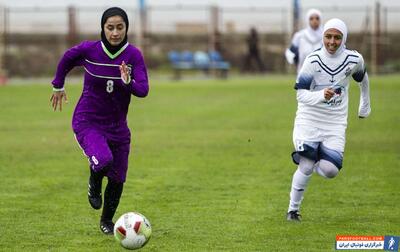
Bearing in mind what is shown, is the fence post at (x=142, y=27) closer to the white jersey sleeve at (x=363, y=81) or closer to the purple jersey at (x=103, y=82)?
the white jersey sleeve at (x=363, y=81)

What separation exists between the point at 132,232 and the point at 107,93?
1.48 meters

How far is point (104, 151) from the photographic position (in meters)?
8.69

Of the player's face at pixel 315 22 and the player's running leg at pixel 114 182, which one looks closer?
the player's running leg at pixel 114 182

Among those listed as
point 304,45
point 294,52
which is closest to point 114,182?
point 294,52

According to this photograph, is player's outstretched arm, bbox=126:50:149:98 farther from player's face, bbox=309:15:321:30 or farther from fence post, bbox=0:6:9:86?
fence post, bbox=0:6:9:86

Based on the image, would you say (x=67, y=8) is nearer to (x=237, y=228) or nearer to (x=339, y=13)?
(x=339, y=13)

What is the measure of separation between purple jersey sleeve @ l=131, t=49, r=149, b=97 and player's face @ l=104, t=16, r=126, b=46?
23cm

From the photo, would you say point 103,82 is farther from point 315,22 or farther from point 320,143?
point 315,22

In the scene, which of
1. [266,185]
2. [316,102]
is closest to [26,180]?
[266,185]

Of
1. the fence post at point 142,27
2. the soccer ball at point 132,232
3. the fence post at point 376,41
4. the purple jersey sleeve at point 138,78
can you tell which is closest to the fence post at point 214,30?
the fence post at point 142,27

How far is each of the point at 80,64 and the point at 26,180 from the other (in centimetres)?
427

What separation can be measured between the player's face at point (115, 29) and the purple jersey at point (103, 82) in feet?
0.41

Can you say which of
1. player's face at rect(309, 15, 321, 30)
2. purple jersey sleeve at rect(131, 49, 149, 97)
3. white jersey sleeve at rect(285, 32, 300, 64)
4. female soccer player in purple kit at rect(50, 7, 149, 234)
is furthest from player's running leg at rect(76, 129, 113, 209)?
player's face at rect(309, 15, 321, 30)

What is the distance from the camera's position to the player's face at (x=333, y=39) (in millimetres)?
9367
